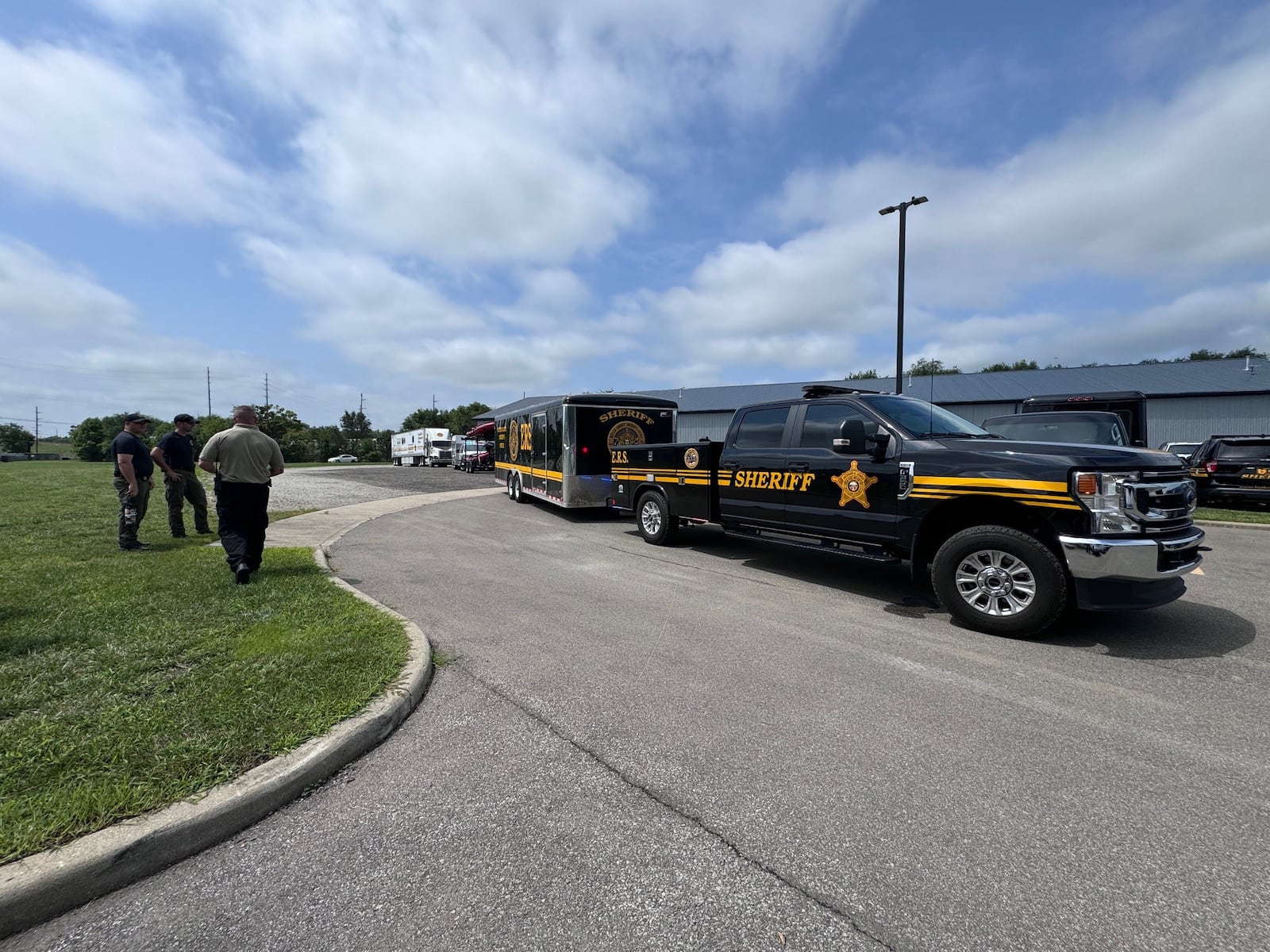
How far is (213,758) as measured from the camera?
2863 millimetres

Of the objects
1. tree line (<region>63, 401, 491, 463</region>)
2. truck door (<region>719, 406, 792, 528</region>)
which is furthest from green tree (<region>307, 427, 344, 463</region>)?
truck door (<region>719, 406, 792, 528</region>)

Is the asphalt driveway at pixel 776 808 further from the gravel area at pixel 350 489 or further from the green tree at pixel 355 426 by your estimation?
the green tree at pixel 355 426

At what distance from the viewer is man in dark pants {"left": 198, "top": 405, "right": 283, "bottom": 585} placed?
653 cm

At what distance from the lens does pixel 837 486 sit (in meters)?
6.53

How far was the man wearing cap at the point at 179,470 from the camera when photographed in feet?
30.1

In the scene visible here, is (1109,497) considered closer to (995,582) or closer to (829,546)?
(995,582)

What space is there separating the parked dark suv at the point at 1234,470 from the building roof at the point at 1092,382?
1446 centimetres

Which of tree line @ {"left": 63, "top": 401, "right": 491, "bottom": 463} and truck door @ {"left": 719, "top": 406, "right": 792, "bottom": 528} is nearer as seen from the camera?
truck door @ {"left": 719, "top": 406, "right": 792, "bottom": 528}

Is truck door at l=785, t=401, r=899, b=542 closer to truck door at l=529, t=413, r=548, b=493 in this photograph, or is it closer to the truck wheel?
the truck wheel

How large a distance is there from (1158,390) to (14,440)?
17491 centimetres

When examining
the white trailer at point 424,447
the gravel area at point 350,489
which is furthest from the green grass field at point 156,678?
the white trailer at point 424,447

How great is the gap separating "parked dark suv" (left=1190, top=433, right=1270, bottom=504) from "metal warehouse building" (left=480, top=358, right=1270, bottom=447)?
12.0 metres

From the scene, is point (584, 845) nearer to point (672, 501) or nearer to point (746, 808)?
point (746, 808)

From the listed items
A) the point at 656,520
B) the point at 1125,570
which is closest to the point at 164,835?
the point at 1125,570
